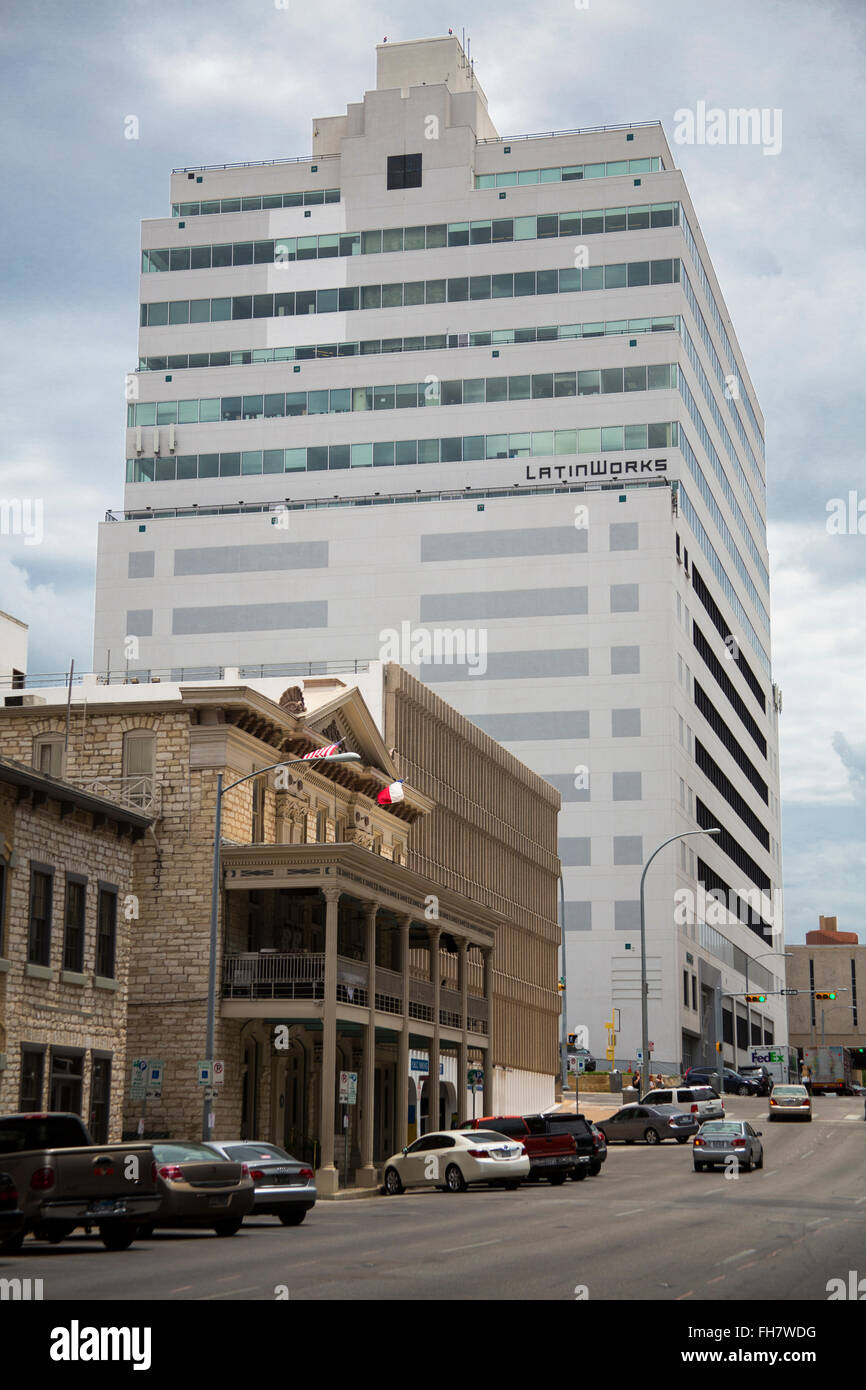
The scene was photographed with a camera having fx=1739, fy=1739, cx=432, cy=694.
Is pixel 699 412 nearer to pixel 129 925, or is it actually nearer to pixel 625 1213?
pixel 129 925

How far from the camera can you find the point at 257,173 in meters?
114

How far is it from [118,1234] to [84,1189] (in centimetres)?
93

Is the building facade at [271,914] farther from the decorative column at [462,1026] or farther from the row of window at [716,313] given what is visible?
the row of window at [716,313]

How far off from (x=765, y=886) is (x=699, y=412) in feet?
166

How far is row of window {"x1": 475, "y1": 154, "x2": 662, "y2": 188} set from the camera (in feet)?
359

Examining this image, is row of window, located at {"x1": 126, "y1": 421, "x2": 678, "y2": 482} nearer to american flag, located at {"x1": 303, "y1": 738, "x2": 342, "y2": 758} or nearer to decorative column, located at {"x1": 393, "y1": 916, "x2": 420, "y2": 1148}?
american flag, located at {"x1": 303, "y1": 738, "x2": 342, "y2": 758}

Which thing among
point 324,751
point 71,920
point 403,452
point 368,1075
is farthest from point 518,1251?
point 403,452

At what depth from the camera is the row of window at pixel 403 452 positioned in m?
105

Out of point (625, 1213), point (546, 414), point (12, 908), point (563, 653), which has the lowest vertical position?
point (625, 1213)

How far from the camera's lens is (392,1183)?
1538 inches

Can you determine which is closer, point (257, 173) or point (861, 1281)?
point (861, 1281)

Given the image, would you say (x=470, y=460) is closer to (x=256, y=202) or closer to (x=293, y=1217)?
(x=256, y=202)
